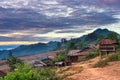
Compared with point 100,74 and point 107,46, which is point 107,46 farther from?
point 100,74

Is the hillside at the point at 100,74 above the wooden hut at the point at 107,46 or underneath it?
underneath

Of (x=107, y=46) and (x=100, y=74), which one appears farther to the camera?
(x=107, y=46)

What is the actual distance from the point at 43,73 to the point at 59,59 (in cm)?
3352

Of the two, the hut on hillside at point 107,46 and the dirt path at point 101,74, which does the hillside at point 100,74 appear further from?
the hut on hillside at point 107,46

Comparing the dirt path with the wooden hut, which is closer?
the dirt path

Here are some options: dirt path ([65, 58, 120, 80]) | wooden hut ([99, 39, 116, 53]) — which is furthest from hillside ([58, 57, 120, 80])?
wooden hut ([99, 39, 116, 53])

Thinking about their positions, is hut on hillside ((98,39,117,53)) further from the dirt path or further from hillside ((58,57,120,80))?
the dirt path

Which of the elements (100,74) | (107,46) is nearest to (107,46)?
(107,46)

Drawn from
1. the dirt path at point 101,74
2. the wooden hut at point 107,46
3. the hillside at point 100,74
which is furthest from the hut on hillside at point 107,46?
the dirt path at point 101,74

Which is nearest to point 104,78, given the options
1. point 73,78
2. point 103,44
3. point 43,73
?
point 73,78

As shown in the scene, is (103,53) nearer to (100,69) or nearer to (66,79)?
(100,69)

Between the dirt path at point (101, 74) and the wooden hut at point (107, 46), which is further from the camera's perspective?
the wooden hut at point (107, 46)

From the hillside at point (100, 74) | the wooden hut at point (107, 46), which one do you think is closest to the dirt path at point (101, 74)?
the hillside at point (100, 74)

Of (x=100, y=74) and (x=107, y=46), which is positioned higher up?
(x=107, y=46)
